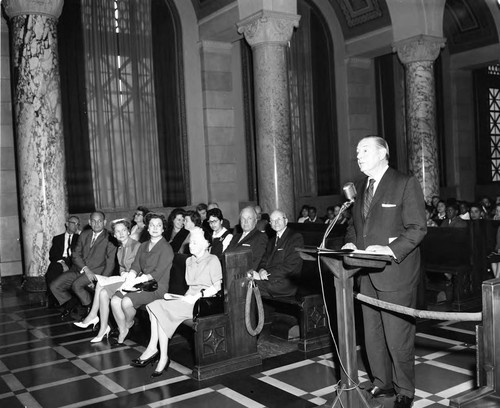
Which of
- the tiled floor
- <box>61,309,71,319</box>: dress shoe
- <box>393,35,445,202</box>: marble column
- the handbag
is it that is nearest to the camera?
the tiled floor

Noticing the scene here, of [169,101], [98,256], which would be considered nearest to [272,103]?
[169,101]

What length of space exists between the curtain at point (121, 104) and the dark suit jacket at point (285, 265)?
6684 millimetres

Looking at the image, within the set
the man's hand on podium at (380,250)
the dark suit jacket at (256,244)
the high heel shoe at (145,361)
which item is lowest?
the high heel shoe at (145,361)

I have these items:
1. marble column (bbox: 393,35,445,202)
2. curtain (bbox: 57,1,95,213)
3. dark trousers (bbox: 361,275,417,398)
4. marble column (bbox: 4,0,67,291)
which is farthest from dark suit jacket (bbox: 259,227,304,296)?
marble column (bbox: 393,35,445,202)

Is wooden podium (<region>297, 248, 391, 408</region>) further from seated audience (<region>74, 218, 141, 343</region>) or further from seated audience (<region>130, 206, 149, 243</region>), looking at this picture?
seated audience (<region>130, 206, 149, 243</region>)

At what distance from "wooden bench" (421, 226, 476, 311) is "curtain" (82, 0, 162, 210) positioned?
6.91 metres

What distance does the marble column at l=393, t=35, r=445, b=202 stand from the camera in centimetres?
1252

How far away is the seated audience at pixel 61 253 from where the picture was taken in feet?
28.0

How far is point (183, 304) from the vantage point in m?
5.55

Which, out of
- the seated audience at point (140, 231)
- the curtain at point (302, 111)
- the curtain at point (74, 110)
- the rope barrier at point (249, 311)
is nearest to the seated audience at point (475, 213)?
the curtain at point (302, 111)

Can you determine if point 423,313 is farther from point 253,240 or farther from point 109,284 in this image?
point 109,284

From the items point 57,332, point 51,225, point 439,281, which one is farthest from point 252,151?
point 57,332

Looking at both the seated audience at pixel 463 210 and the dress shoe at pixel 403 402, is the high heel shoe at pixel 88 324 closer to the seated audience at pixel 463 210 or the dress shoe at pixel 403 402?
the dress shoe at pixel 403 402

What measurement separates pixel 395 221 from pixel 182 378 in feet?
8.32
